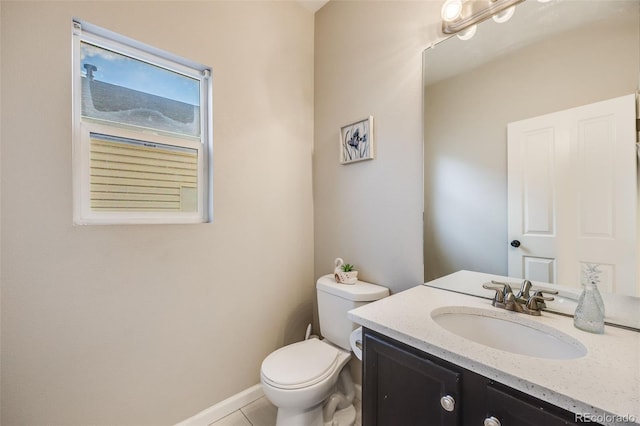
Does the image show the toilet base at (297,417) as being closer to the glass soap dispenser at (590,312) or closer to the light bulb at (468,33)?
the glass soap dispenser at (590,312)

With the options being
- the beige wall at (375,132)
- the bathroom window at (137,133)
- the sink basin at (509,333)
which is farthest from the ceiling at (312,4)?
the sink basin at (509,333)

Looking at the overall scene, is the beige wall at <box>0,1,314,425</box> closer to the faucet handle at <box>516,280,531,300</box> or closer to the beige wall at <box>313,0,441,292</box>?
the beige wall at <box>313,0,441,292</box>

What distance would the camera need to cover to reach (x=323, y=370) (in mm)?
A: 1256

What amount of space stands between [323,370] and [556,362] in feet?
3.07

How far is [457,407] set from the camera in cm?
A: 69

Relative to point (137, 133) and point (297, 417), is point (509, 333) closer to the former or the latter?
point (297, 417)

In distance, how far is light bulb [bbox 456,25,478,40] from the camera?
1172 millimetres

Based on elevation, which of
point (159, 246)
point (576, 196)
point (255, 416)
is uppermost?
point (576, 196)

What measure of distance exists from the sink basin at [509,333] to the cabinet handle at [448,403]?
0.97 feet

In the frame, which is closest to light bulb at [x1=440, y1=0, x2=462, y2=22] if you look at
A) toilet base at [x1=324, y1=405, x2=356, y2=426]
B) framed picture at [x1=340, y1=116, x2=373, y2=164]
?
framed picture at [x1=340, y1=116, x2=373, y2=164]

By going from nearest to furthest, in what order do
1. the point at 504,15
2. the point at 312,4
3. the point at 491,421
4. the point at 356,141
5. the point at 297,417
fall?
the point at 491,421 < the point at 504,15 < the point at 297,417 < the point at 356,141 < the point at 312,4

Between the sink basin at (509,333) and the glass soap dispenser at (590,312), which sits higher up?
the glass soap dispenser at (590,312)

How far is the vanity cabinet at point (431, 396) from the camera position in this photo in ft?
1.93

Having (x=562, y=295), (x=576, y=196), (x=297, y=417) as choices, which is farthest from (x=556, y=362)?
(x=297, y=417)
